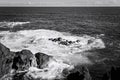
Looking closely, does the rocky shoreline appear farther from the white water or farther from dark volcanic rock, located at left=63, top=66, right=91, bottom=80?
the white water

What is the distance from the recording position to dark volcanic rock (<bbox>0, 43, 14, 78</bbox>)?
17688 millimetres

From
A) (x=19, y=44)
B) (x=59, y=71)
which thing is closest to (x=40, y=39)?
(x=19, y=44)

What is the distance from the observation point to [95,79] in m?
17.5

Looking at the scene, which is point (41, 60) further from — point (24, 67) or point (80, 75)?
point (80, 75)

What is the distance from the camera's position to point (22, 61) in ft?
61.6

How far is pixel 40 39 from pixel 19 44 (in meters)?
5.25

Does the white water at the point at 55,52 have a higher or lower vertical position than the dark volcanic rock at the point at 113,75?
lower

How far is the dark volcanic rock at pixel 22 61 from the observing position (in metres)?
18.6

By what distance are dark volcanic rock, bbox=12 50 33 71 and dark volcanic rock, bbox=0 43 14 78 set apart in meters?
0.62

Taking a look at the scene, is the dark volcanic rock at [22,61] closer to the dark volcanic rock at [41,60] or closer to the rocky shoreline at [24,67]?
the rocky shoreline at [24,67]

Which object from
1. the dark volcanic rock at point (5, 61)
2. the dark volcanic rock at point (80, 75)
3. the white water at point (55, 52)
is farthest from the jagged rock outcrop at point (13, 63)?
the dark volcanic rock at point (80, 75)

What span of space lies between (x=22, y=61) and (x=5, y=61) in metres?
2.19

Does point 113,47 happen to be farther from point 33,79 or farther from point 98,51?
point 33,79

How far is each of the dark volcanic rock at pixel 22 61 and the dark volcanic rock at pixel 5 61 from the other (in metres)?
0.62
